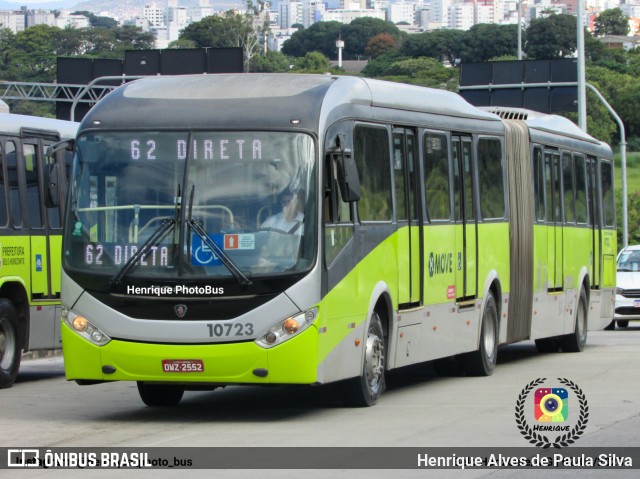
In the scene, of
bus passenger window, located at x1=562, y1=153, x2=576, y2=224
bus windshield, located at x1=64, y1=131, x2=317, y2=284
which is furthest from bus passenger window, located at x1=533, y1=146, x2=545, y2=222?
bus windshield, located at x1=64, y1=131, x2=317, y2=284

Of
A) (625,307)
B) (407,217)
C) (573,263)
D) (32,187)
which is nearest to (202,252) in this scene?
(407,217)

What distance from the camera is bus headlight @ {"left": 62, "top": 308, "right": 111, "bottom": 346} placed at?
1385cm

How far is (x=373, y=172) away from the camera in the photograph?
50.7ft

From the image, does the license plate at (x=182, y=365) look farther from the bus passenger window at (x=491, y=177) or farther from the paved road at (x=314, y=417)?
the bus passenger window at (x=491, y=177)

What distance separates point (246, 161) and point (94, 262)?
1612 mm

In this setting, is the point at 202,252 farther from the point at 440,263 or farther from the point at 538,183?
the point at 538,183

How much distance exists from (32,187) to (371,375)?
5557 millimetres

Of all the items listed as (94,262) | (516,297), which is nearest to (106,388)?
(94,262)

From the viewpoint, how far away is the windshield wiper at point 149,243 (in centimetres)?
1374

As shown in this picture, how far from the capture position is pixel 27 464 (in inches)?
448

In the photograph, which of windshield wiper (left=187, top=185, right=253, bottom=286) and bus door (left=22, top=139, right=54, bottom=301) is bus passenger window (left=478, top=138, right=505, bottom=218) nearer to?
bus door (left=22, top=139, right=54, bottom=301)

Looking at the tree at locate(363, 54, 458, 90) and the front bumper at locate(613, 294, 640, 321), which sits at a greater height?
the tree at locate(363, 54, 458, 90)

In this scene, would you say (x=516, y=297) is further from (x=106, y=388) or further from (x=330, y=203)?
(x=330, y=203)

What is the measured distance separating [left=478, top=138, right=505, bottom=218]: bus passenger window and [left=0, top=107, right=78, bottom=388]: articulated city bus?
5150 millimetres
